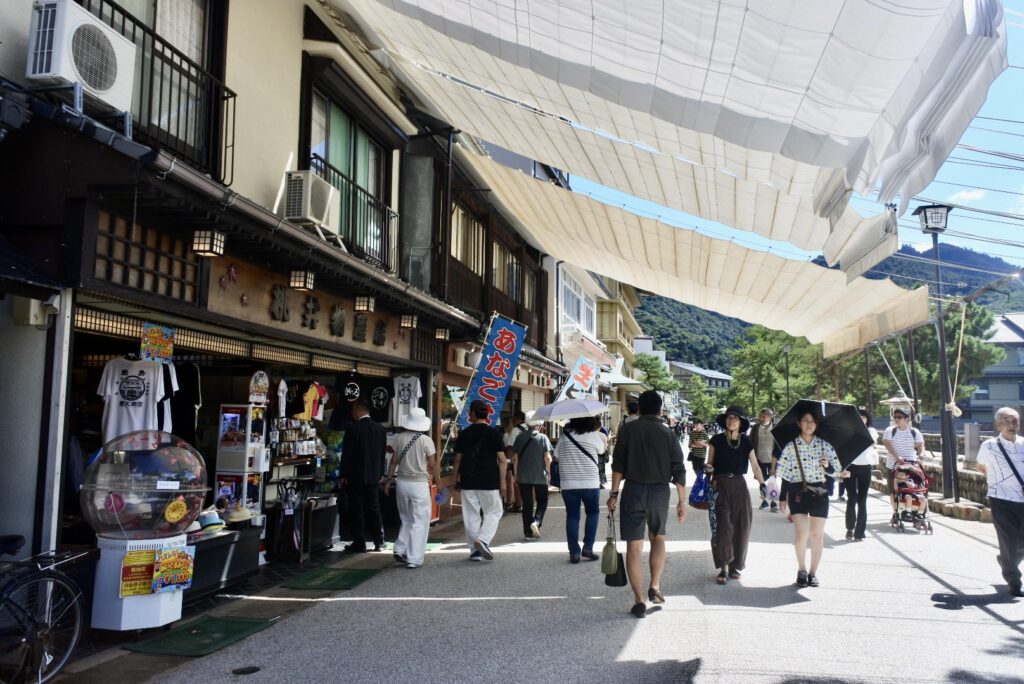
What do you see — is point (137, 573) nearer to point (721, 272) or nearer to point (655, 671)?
point (655, 671)

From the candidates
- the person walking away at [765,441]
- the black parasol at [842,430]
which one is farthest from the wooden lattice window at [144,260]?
the person walking away at [765,441]

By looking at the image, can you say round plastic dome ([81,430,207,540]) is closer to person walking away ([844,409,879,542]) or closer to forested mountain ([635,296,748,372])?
person walking away ([844,409,879,542])

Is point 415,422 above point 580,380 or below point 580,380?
below

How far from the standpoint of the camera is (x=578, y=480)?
9016 mm

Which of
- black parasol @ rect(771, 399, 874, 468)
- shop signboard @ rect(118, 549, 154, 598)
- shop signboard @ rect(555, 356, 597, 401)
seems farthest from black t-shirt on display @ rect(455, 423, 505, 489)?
shop signboard @ rect(555, 356, 597, 401)

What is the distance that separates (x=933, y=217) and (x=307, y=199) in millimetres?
12063

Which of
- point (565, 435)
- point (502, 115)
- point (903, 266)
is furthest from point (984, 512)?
point (903, 266)

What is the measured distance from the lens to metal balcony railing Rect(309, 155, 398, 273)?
387 inches

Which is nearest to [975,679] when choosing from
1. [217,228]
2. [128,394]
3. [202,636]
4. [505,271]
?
[202,636]

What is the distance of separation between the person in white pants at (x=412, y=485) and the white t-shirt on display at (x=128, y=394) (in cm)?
315

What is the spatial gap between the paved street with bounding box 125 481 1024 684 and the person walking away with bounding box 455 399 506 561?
0.56 meters

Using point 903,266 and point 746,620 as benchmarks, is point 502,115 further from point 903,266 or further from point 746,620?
point 903,266

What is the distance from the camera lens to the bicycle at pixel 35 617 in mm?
4328

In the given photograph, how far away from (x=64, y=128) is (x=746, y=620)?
258 inches
